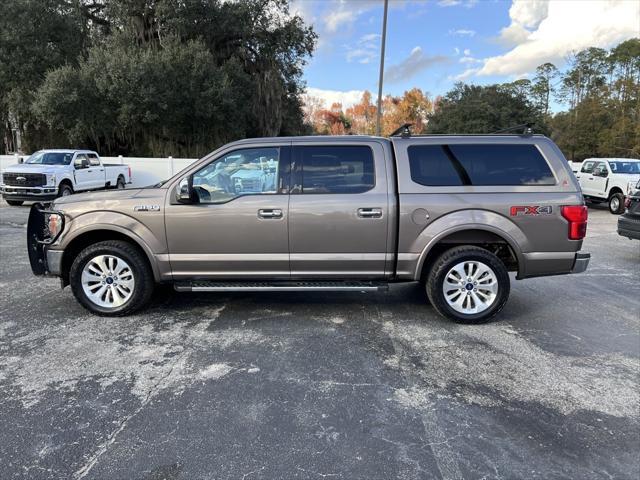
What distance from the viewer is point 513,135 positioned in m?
5.05

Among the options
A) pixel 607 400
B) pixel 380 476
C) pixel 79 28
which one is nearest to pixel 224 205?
pixel 380 476

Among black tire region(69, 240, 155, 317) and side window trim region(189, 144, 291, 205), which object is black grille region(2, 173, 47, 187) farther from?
side window trim region(189, 144, 291, 205)

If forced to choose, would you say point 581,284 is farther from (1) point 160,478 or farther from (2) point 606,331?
(1) point 160,478

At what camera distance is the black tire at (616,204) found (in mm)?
15945

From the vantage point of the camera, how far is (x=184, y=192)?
4797mm

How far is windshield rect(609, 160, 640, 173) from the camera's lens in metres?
16.3

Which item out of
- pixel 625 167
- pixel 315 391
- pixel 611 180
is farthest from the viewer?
pixel 625 167

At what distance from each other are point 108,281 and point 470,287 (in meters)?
3.85

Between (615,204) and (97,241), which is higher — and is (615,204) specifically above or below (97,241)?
below

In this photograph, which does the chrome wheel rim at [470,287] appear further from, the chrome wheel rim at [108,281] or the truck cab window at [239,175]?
the chrome wheel rim at [108,281]

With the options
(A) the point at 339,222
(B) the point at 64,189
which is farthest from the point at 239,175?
(B) the point at 64,189

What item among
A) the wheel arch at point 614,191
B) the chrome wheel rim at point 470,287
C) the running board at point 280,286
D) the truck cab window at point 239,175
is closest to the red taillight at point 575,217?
the chrome wheel rim at point 470,287

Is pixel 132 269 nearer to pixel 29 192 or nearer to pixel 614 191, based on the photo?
pixel 29 192

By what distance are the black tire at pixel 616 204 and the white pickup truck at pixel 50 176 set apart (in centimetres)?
1855
